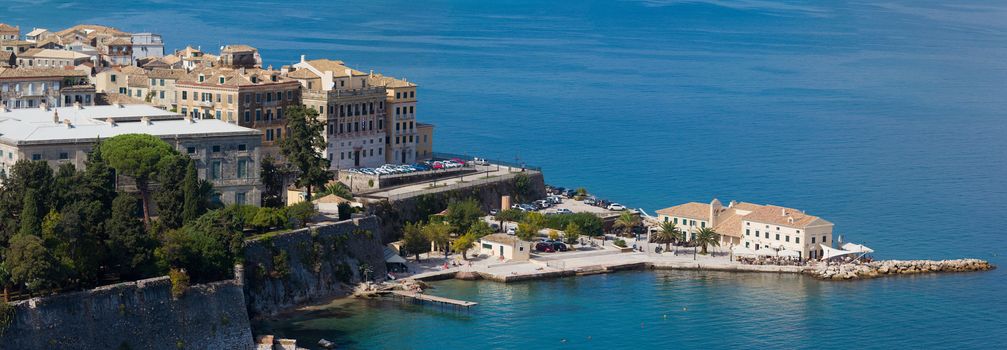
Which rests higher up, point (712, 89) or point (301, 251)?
point (712, 89)

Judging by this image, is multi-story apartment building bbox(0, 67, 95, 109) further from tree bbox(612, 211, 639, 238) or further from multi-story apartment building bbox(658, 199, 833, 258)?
multi-story apartment building bbox(658, 199, 833, 258)

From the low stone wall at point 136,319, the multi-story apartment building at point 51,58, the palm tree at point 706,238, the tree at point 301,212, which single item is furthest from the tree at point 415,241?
the multi-story apartment building at point 51,58

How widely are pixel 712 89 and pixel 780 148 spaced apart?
1896 inches

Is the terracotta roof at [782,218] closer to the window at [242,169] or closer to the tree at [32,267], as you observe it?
the window at [242,169]

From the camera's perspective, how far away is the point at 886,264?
85.8 meters

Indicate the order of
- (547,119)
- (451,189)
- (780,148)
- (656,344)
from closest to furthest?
(656,344), (451,189), (780,148), (547,119)

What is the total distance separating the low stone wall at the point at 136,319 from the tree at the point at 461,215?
67.6 ft

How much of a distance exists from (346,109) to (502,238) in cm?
1537

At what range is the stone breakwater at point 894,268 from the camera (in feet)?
275

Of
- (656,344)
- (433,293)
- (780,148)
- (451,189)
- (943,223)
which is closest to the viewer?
(656,344)

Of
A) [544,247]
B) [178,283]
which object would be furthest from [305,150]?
[178,283]

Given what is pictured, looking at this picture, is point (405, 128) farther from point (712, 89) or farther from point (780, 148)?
point (712, 89)

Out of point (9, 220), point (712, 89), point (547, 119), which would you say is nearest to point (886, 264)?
point (9, 220)

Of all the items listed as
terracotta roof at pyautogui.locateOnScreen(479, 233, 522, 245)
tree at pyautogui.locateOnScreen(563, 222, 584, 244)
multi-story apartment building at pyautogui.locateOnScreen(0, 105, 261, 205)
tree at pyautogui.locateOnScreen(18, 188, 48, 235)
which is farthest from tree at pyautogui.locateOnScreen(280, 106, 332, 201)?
tree at pyautogui.locateOnScreen(18, 188, 48, 235)
